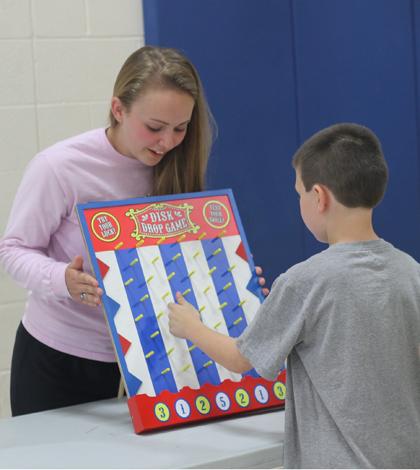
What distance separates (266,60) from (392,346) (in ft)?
5.24

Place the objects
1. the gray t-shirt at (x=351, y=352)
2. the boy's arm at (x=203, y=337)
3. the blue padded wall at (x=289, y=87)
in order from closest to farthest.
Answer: the gray t-shirt at (x=351, y=352) < the boy's arm at (x=203, y=337) < the blue padded wall at (x=289, y=87)

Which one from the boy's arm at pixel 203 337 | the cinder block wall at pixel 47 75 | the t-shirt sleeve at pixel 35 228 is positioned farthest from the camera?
the cinder block wall at pixel 47 75

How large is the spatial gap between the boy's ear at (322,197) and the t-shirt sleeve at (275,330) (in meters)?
0.14

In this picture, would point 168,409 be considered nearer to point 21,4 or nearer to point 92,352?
point 92,352

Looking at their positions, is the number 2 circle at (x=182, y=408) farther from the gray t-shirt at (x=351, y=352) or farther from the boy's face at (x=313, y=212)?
the boy's face at (x=313, y=212)

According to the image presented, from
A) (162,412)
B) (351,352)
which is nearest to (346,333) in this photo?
(351,352)

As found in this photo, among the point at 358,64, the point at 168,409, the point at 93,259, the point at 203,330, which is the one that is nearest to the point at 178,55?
the point at 93,259

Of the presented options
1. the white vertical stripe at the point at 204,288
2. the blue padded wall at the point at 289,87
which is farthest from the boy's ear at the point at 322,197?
the blue padded wall at the point at 289,87

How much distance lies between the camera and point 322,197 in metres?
1.38

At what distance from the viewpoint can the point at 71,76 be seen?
253 cm

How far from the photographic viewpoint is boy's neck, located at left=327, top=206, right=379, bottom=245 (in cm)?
137

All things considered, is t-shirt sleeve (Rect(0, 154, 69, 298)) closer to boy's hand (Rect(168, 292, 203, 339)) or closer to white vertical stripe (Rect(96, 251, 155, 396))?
white vertical stripe (Rect(96, 251, 155, 396))

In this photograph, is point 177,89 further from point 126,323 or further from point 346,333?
point 346,333

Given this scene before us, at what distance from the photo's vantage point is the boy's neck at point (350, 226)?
4.51 feet
